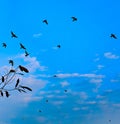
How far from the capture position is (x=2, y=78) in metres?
7.31

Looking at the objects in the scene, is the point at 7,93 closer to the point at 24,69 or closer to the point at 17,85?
the point at 17,85

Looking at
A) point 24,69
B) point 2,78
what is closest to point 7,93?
point 2,78

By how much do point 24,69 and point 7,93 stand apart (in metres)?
0.89

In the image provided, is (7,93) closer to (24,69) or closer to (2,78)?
(2,78)

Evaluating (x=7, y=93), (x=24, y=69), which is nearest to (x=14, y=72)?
(x=24, y=69)

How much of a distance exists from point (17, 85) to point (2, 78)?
0.46m

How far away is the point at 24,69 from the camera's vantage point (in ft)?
22.7

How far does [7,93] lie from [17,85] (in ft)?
1.36

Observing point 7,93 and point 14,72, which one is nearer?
point 14,72

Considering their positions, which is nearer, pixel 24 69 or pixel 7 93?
pixel 24 69

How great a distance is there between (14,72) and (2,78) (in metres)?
0.59

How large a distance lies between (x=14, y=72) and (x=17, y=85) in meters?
0.41

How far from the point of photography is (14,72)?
22.6 ft

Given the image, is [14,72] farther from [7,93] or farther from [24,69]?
[7,93]
